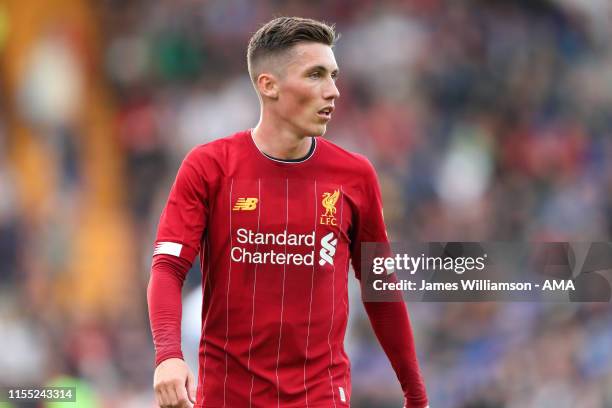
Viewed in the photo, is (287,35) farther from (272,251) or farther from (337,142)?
(337,142)

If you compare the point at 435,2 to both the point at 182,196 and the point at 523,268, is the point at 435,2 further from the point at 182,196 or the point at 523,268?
the point at 182,196

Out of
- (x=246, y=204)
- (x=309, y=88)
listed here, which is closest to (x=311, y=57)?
(x=309, y=88)

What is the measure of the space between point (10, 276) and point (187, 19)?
298 centimetres

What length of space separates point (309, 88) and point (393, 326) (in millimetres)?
992

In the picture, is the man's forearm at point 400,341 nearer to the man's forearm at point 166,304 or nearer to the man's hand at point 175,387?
the man's forearm at point 166,304

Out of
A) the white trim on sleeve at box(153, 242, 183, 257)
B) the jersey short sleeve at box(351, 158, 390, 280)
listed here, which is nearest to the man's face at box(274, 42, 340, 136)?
the jersey short sleeve at box(351, 158, 390, 280)

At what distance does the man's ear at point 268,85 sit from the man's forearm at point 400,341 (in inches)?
35.1

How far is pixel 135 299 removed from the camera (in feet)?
28.9

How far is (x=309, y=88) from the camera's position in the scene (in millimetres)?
3773

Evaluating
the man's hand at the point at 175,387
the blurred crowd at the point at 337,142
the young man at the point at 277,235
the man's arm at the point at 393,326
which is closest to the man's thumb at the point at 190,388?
the man's hand at the point at 175,387

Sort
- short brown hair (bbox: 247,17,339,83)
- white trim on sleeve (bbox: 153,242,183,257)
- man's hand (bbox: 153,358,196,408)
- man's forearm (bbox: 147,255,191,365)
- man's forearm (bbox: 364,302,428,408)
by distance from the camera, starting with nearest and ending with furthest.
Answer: man's hand (bbox: 153,358,196,408) < man's forearm (bbox: 147,255,191,365) < white trim on sleeve (bbox: 153,242,183,257) < short brown hair (bbox: 247,17,339,83) < man's forearm (bbox: 364,302,428,408)

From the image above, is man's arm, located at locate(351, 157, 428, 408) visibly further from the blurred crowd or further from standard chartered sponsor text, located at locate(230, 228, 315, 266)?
the blurred crowd

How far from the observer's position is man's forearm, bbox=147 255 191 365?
10.8 ft

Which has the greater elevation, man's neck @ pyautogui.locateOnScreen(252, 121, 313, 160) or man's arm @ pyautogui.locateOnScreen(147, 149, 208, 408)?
man's neck @ pyautogui.locateOnScreen(252, 121, 313, 160)
